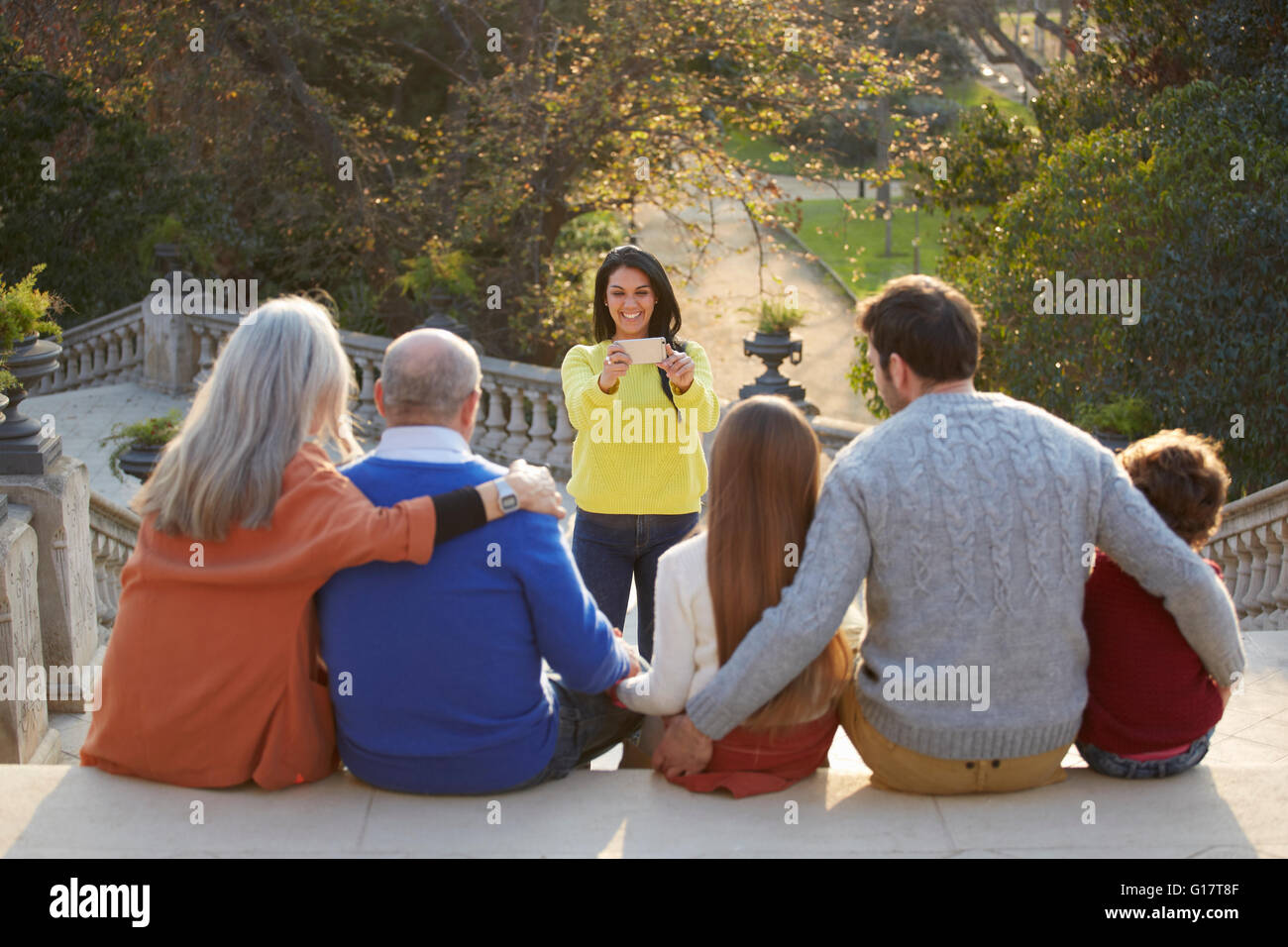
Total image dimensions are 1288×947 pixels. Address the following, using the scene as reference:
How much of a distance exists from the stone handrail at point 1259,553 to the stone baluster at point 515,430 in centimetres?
513

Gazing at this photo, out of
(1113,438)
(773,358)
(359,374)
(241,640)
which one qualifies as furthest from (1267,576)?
(359,374)

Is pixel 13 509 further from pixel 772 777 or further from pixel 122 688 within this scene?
pixel 772 777

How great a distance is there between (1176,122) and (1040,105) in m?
3.64

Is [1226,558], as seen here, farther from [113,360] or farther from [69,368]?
[69,368]

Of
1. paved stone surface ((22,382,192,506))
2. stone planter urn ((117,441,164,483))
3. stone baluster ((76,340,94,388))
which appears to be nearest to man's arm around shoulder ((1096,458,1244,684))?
stone planter urn ((117,441,164,483))

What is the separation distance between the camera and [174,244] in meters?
13.0

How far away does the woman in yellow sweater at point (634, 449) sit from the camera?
168 inches

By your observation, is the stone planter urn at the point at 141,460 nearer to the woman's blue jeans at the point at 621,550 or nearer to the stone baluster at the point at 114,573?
the stone baluster at the point at 114,573

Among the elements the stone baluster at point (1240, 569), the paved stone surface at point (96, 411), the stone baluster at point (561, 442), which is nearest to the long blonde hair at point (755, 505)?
the stone baluster at point (1240, 569)

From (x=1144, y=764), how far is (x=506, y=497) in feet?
6.10

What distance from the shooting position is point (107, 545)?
6316 millimetres

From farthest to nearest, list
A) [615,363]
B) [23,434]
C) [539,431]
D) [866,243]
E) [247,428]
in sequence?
[866,243] → [539,431] → [23,434] → [615,363] → [247,428]

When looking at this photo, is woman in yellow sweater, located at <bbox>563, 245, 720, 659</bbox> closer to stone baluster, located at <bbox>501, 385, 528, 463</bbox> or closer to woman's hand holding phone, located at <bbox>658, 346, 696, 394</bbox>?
woman's hand holding phone, located at <bbox>658, 346, 696, 394</bbox>

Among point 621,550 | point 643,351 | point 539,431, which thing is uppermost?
point 643,351
